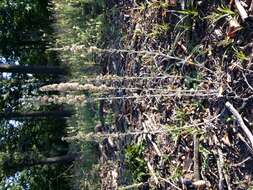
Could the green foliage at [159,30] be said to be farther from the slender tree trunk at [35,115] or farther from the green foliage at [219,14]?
the slender tree trunk at [35,115]

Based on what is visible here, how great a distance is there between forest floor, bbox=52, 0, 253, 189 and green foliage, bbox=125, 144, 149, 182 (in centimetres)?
1

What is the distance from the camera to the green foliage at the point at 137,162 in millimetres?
5343

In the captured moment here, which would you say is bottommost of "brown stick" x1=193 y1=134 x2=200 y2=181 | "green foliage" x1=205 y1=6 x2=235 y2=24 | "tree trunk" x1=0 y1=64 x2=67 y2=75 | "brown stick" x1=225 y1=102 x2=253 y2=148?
"tree trunk" x1=0 y1=64 x2=67 y2=75

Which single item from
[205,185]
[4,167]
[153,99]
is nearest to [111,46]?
[153,99]

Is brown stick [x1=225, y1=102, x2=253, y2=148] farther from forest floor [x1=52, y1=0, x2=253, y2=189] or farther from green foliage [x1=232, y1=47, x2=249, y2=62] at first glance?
green foliage [x1=232, y1=47, x2=249, y2=62]

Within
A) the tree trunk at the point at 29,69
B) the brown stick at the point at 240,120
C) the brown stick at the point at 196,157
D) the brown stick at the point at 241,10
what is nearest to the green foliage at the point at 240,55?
the brown stick at the point at 241,10

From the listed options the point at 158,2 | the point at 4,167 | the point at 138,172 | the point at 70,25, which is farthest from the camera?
the point at 4,167

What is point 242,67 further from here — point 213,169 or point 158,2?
point 158,2

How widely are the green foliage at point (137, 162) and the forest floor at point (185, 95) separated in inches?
0.4

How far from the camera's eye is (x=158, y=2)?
4.89 meters

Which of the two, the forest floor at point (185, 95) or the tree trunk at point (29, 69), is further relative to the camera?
the tree trunk at point (29, 69)

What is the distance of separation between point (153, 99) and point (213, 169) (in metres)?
1.14

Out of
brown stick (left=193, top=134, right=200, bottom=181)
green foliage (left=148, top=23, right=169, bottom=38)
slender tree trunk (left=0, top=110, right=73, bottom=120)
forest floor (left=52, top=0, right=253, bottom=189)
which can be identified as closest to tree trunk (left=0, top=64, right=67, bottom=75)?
slender tree trunk (left=0, top=110, right=73, bottom=120)

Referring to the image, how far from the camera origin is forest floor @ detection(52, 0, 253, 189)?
3770 millimetres
